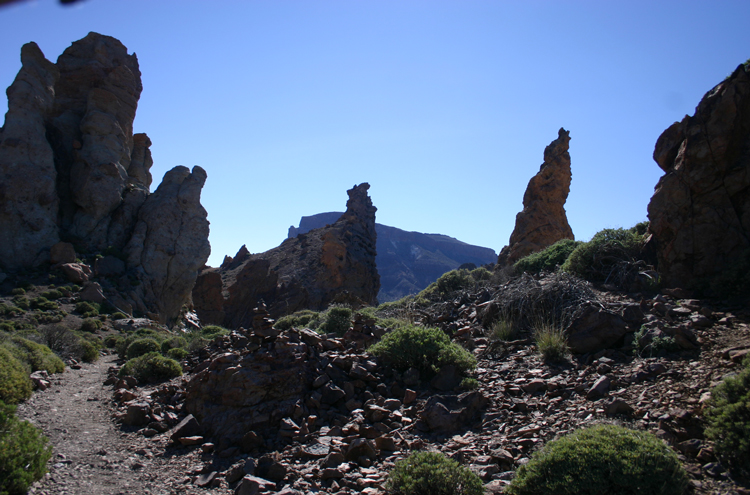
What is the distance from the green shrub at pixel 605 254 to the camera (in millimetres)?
10102

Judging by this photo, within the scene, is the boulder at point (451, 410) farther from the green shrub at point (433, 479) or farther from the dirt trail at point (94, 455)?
the dirt trail at point (94, 455)

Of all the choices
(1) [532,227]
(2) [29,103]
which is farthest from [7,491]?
(2) [29,103]

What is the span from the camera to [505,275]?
13.7m

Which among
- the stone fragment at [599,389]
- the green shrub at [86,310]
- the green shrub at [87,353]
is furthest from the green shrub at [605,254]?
the green shrub at [86,310]

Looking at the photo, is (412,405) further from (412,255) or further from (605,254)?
(412,255)

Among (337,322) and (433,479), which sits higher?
(337,322)

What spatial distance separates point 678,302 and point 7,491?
32.1ft

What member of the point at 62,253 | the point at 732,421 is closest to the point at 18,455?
the point at 732,421

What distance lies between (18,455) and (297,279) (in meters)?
36.4

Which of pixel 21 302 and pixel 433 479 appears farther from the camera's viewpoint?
pixel 21 302

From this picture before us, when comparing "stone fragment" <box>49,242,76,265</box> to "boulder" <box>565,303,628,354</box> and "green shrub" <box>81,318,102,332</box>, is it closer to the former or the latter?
"green shrub" <box>81,318,102,332</box>

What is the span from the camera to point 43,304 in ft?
72.2

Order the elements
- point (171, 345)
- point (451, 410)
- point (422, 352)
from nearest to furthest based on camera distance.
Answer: point (451, 410) < point (422, 352) < point (171, 345)

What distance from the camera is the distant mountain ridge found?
12019 cm
